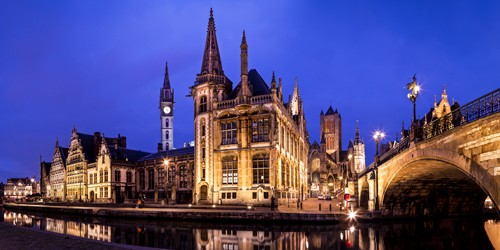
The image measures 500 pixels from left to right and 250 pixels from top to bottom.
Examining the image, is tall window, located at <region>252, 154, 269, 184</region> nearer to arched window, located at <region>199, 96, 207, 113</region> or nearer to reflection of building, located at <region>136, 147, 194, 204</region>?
arched window, located at <region>199, 96, 207, 113</region>

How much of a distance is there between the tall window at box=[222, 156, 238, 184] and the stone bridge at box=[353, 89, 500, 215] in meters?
14.9

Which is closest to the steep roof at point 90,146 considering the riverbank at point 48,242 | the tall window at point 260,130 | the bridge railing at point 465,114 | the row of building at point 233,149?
the row of building at point 233,149

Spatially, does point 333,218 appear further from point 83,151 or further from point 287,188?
point 83,151

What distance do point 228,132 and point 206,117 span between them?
13.6 feet

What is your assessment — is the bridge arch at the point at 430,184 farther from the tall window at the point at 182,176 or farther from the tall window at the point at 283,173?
the tall window at the point at 182,176

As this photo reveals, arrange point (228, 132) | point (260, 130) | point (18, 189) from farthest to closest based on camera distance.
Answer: point (18, 189)
point (228, 132)
point (260, 130)

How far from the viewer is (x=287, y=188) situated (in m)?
50.2

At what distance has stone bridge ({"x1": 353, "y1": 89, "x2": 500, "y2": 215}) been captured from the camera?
14.5 metres

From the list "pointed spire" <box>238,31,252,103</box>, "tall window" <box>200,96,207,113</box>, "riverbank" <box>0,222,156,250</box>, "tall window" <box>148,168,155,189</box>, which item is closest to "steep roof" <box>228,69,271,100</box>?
"pointed spire" <box>238,31,252,103</box>

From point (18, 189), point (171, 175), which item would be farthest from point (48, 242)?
point (18, 189)

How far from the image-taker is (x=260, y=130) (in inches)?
1811

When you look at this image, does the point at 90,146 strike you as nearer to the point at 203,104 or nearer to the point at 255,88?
the point at 203,104

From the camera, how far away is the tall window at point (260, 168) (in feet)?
148

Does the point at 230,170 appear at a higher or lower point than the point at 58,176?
higher
